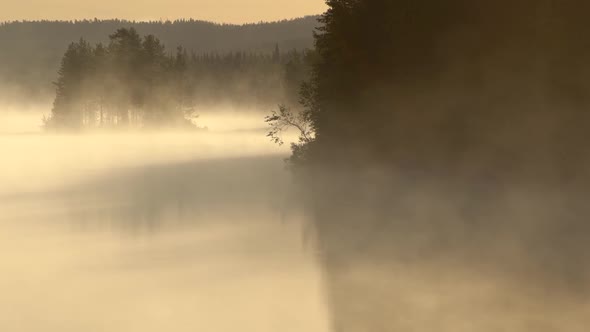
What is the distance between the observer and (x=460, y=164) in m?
35.1

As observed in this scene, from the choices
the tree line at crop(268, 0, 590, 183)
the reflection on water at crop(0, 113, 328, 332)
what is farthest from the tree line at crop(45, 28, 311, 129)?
the tree line at crop(268, 0, 590, 183)

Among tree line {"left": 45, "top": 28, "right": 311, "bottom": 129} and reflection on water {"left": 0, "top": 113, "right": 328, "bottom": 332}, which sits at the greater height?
tree line {"left": 45, "top": 28, "right": 311, "bottom": 129}

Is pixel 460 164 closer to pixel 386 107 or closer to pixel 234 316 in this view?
pixel 386 107

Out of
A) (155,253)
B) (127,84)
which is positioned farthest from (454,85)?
(127,84)

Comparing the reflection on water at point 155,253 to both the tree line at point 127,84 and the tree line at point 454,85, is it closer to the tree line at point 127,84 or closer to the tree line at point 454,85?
the tree line at point 454,85

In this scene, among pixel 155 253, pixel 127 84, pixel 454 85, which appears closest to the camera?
pixel 155 253

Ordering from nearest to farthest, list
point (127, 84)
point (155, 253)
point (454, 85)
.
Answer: point (155, 253) → point (454, 85) → point (127, 84)

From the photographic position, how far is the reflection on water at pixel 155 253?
1850 cm

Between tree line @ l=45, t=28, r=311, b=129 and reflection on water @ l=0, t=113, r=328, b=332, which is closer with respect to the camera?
reflection on water @ l=0, t=113, r=328, b=332

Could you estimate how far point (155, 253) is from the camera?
91.3 ft

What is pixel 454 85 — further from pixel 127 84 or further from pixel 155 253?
pixel 127 84

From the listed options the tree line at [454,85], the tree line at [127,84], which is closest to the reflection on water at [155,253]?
the tree line at [454,85]

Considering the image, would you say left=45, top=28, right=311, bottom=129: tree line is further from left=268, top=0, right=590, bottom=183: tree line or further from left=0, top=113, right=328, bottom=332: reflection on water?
left=268, top=0, right=590, bottom=183: tree line

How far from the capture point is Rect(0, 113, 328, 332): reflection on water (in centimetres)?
1850
